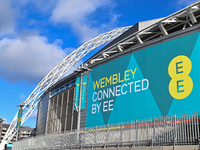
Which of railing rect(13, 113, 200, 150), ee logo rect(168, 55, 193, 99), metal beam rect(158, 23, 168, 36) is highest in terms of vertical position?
metal beam rect(158, 23, 168, 36)

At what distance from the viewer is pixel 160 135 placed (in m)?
17.7

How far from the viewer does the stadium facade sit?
76.8 feet

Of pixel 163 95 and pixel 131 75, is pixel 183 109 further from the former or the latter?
pixel 131 75

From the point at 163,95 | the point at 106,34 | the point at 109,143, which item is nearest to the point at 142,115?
the point at 163,95

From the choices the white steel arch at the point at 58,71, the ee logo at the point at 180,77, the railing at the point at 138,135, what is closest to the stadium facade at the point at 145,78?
the ee logo at the point at 180,77

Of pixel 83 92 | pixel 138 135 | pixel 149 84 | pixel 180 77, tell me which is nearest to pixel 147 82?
pixel 149 84

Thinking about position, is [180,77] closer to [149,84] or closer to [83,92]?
[149,84]

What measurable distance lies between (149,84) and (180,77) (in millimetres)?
3381

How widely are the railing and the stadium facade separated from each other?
4153 millimetres

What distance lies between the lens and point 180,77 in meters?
23.6

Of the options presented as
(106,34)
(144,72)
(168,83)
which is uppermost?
(106,34)

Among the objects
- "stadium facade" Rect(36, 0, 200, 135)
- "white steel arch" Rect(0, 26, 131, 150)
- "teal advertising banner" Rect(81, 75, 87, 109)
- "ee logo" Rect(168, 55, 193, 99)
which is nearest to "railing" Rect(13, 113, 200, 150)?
"ee logo" Rect(168, 55, 193, 99)

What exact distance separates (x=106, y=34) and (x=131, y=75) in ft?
168

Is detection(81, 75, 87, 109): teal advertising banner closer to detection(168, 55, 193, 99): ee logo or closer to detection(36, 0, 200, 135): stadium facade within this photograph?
detection(36, 0, 200, 135): stadium facade
